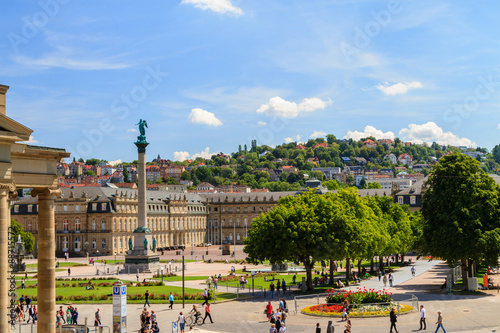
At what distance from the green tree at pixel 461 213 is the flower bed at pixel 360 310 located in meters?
12.2

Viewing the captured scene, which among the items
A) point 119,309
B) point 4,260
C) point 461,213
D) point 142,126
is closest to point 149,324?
point 119,309

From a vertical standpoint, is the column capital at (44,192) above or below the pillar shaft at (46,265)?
above

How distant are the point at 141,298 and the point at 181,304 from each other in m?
5.24

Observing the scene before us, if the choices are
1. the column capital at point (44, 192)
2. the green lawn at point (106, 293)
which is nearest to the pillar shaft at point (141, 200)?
the green lawn at point (106, 293)

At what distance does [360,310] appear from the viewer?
45969 mm

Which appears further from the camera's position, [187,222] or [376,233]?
[187,222]

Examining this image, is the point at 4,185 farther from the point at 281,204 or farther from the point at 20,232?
the point at 20,232

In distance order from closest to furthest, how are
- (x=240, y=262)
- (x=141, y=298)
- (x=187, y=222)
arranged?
1. (x=141, y=298)
2. (x=240, y=262)
3. (x=187, y=222)

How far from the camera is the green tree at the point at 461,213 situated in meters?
56.3

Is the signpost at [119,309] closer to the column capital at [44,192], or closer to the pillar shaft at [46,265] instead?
the pillar shaft at [46,265]

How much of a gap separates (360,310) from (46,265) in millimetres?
26722

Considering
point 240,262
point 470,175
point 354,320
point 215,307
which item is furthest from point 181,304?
point 240,262

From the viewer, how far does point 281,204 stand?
66812 millimetres

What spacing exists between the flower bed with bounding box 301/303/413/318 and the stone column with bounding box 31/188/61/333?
23.9 metres
